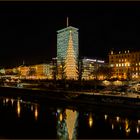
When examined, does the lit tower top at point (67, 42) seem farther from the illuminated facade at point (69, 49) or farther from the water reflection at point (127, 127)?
the water reflection at point (127, 127)

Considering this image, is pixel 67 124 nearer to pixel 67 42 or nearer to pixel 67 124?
pixel 67 124

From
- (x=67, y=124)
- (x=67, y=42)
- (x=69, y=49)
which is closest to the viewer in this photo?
(x=67, y=124)

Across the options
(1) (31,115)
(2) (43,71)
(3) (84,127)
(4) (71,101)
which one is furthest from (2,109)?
(2) (43,71)

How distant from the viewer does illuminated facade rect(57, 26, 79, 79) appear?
126625mm

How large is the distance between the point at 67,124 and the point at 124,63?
7698cm

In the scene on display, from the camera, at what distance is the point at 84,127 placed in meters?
28.8

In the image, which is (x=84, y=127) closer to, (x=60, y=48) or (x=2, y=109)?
(x=2, y=109)

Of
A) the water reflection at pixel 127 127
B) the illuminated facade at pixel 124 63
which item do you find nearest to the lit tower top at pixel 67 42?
the illuminated facade at pixel 124 63

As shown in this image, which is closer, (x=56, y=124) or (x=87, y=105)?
(x=56, y=124)

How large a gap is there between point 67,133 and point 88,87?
3306cm

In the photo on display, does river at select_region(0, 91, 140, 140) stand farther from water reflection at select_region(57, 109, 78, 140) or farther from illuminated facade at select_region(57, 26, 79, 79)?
illuminated facade at select_region(57, 26, 79, 79)

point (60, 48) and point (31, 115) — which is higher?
point (60, 48)

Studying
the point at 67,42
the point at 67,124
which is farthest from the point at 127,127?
the point at 67,42

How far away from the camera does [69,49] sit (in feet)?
433
